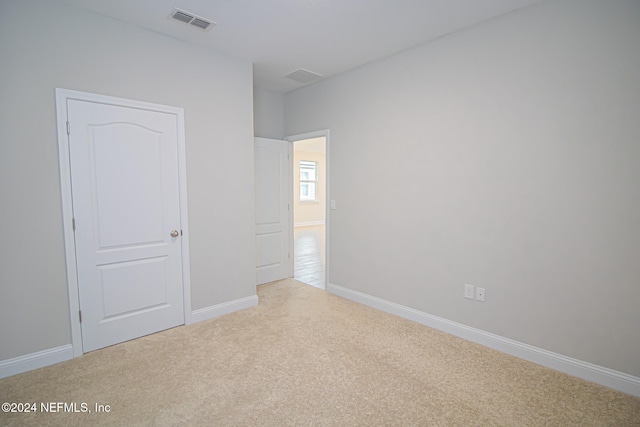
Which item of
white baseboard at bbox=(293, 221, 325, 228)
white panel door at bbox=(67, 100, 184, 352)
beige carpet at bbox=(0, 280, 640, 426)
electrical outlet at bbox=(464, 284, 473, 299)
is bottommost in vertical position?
beige carpet at bbox=(0, 280, 640, 426)

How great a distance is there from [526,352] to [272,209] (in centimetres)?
331

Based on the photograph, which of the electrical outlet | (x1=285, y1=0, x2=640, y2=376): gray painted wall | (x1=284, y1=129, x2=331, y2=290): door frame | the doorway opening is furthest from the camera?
the doorway opening

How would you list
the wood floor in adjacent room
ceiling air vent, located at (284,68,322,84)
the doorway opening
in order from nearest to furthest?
ceiling air vent, located at (284,68,322,84)
the wood floor in adjacent room
the doorway opening

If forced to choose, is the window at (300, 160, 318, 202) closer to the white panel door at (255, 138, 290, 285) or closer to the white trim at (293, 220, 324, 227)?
the white trim at (293, 220, 324, 227)

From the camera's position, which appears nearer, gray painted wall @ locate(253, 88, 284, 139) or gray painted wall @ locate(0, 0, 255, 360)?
gray painted wall @ locate(0, 0, 255, 360)

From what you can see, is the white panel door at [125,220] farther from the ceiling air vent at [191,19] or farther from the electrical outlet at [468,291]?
the electrical outlet at [468,291]

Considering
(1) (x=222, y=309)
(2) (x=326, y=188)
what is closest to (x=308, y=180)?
(2) (x=326, y=188)

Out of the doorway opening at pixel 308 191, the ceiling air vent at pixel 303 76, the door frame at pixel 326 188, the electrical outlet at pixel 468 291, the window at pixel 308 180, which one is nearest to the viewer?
the electrical outlet at pixel 468 291

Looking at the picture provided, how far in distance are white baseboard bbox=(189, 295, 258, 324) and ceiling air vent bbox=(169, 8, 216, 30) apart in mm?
2702

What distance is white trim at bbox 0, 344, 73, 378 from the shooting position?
2186mm

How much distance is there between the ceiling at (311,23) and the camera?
2.31 m

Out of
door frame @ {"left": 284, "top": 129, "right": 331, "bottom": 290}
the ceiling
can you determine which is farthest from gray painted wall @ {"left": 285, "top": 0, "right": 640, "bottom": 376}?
door frame @ {"left": 284, "top": 129, "right": 331, "bottom": 290}

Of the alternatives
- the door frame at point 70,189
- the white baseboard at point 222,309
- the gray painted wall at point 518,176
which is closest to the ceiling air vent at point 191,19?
the door frame at point 70,189

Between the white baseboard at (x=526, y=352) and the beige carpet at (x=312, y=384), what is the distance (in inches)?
2.5
